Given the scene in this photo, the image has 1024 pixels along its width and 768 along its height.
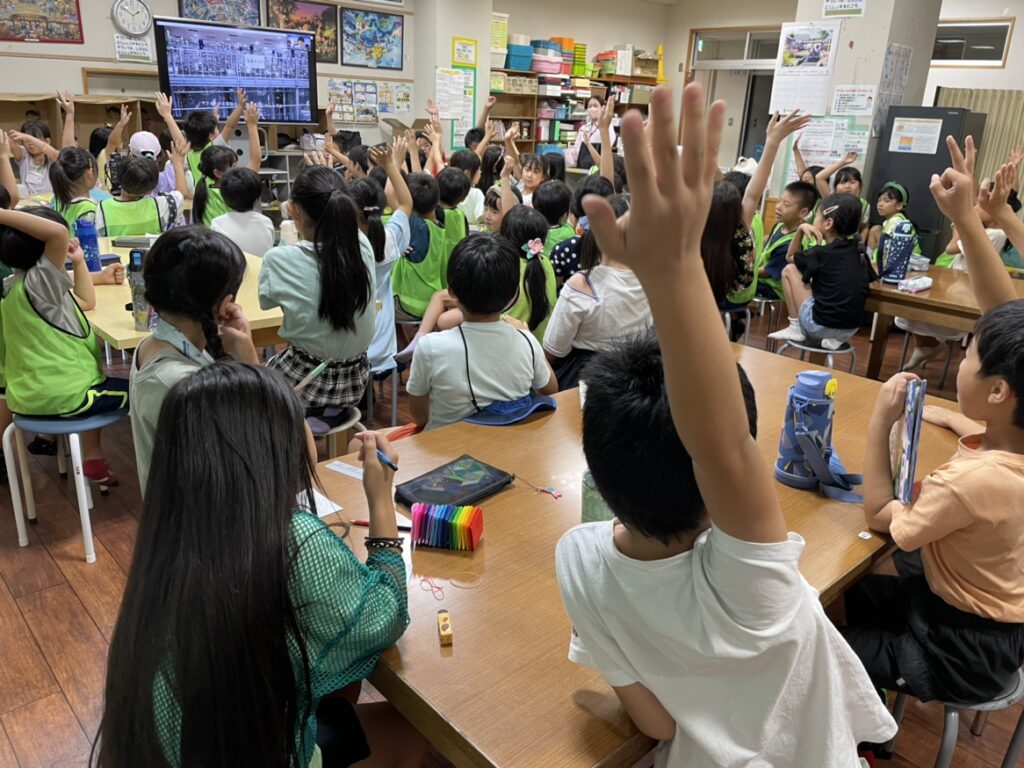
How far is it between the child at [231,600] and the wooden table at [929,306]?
3.32m

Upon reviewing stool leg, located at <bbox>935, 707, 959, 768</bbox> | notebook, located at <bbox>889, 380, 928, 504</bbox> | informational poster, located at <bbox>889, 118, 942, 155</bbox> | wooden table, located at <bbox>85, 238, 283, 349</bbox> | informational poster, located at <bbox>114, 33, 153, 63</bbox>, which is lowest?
stool leg, located at <bbox>935, 707, 959, 768</bbox>

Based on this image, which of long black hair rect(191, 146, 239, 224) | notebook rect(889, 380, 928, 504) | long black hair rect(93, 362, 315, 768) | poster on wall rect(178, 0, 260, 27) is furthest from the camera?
poster on wall rect(178, 0, 260, 27)

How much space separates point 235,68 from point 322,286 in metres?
5.52

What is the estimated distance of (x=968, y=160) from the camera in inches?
76.9

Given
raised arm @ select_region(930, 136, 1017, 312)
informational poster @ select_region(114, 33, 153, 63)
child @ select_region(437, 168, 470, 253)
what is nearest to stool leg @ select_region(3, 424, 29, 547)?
child @ select_region(437, 168, 470, 253)

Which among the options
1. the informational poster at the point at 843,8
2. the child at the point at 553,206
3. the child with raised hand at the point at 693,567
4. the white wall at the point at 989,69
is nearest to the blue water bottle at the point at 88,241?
the child at the point at 553,206

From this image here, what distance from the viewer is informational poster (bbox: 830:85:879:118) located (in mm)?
5332

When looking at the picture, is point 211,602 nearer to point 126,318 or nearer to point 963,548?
point 963,548

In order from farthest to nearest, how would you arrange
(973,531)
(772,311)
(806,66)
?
(806,66)
(772,311)
(973,531)

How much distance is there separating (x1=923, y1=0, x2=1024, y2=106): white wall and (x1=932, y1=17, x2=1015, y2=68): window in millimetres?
49

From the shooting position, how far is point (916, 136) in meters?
5.27

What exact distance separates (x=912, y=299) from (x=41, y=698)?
3.88 m

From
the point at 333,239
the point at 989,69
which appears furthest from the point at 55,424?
the point at 989,69

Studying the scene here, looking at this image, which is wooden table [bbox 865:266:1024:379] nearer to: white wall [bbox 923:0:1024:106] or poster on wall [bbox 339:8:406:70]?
white wall [bbox 923:0:1024:106]
